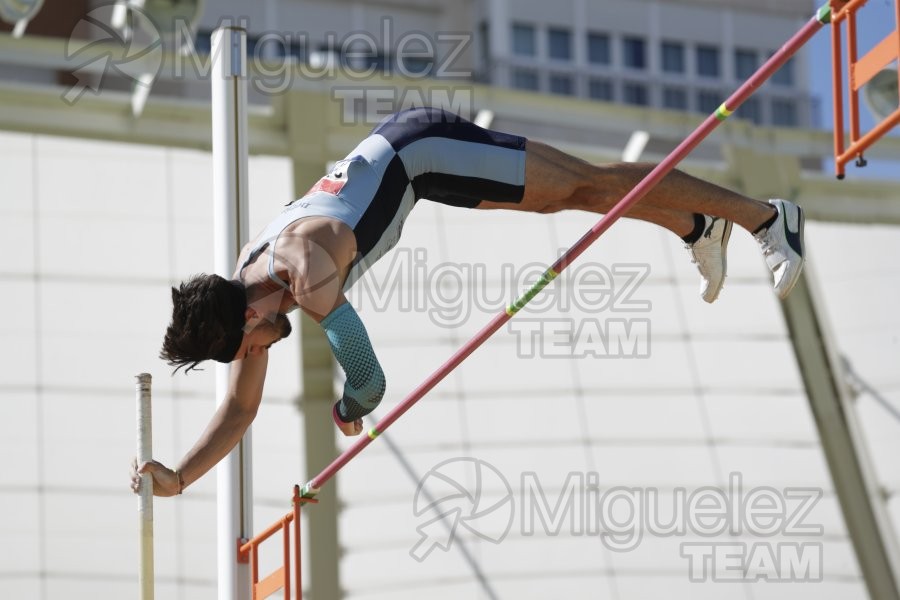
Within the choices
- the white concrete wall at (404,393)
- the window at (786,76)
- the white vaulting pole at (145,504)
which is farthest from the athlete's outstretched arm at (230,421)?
the window at (786,76)

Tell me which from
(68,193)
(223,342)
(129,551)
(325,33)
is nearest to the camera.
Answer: (223,342)

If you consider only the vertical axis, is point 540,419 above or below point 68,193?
below

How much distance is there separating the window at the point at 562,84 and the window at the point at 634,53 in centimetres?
117

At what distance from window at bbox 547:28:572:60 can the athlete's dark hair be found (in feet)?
61.5

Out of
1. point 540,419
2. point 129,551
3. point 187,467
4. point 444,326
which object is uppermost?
point 444,326

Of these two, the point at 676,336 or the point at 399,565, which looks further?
the point at 676,336

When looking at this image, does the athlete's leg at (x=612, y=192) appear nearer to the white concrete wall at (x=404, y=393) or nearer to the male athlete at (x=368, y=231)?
the male athlete at (x=368, y=231)

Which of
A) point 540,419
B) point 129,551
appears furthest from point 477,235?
point 129,551

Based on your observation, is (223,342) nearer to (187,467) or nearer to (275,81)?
(187,467)

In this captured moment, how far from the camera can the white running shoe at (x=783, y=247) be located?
4684 millimetres

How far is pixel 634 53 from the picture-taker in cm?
2323

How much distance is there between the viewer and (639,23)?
76.3 ft

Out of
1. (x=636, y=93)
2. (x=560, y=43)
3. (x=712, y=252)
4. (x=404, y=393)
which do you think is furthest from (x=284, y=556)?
(x=636, y=93)

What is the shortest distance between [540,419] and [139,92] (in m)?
3.41
